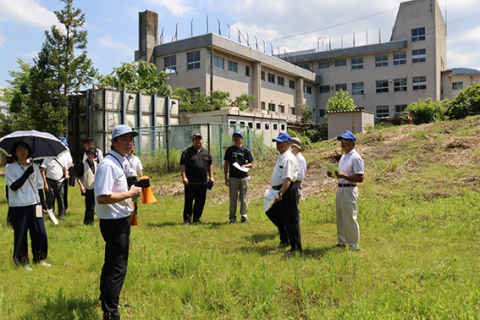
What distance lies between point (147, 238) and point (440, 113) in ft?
80.6

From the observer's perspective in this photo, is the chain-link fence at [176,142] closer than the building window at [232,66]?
Yes

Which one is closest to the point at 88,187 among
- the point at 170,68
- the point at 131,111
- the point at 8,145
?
the point at 8,145

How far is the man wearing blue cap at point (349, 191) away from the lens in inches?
238

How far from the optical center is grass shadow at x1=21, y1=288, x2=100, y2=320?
3912mm

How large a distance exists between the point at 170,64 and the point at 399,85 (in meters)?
32.1

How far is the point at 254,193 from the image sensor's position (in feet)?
39.9

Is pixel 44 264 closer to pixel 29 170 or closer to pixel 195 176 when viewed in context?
pixel 29 170

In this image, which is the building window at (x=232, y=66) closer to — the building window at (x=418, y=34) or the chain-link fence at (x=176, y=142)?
the chain-link fence at (x=176, y=142)

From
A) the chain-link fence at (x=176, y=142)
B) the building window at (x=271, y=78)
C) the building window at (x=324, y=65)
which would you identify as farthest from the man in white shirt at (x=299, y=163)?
the building window at (x=324, y=65)

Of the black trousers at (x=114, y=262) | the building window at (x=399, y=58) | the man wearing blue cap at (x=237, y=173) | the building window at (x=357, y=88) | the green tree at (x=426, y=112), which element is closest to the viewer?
the black trousers at (x=114, y=262)

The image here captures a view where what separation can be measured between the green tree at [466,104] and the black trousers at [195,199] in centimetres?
1915

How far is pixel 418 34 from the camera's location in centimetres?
4975

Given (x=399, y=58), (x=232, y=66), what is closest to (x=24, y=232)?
(x=232, y=66)

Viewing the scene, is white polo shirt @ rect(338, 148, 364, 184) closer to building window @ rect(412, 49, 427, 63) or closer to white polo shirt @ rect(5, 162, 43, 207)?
white polo shirt @ rect(5, 162, 43, 207)
